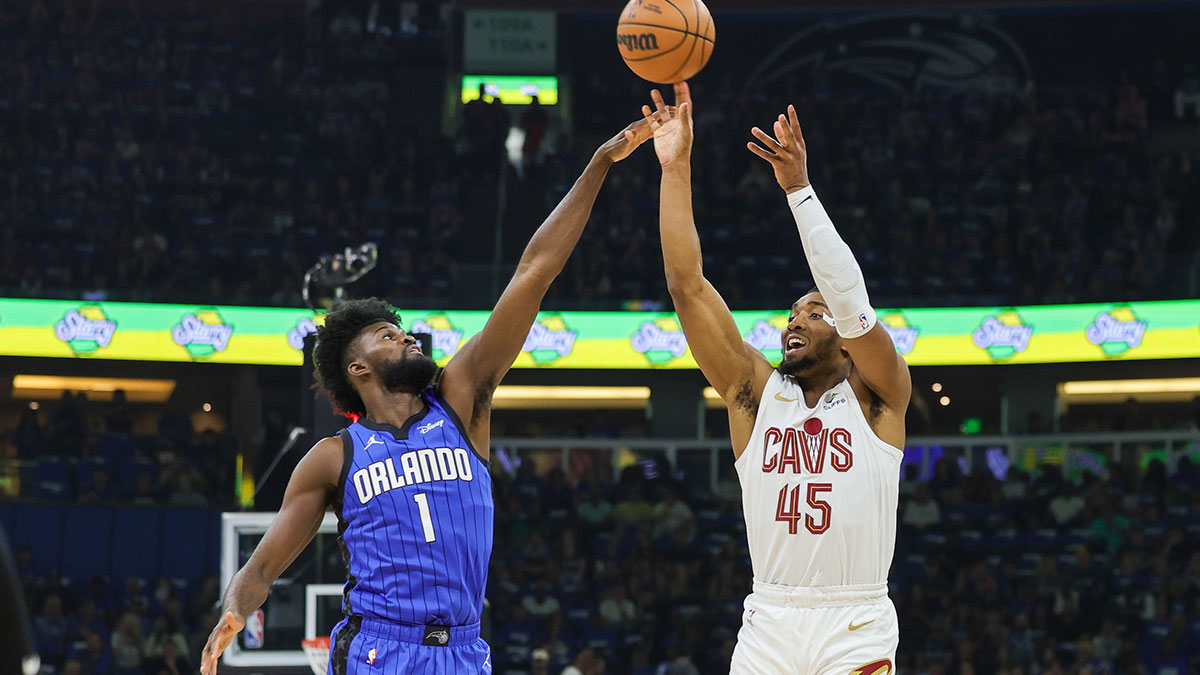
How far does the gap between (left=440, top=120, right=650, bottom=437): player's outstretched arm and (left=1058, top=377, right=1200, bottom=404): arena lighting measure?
17.6 m

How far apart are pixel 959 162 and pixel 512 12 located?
356 inches

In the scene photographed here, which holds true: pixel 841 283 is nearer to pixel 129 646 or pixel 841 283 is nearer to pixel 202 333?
pixel 129 646

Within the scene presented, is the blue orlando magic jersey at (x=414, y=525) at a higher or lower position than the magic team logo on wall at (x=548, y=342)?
lower

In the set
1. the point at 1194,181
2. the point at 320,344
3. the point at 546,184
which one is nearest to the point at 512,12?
the point at 546,184

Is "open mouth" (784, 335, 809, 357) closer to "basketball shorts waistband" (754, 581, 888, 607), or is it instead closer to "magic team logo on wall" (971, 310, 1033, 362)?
"basketball shorts waistband" (754, 581, 888, 607)

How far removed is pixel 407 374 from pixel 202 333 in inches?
594

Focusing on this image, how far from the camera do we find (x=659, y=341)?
19.9 m

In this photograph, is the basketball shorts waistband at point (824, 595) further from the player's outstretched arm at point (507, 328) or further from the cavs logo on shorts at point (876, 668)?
the player's outstretched arm at point (507, 328)

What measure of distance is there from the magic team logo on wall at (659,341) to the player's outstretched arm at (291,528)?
1508cm

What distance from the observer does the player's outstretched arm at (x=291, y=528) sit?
4.66m

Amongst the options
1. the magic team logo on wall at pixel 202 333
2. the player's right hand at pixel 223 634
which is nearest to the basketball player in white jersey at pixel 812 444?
the player's right hand at pixel 223 634

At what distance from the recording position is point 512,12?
27.2m

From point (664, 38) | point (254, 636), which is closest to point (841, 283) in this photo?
point (664, 38)

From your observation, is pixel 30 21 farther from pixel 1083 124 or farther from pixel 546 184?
pixel 1083 124
